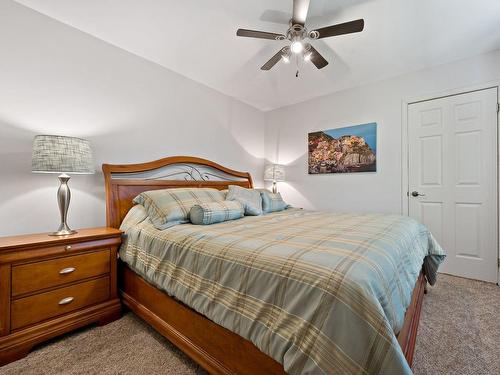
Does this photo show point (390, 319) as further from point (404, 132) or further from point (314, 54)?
point (404, 132)

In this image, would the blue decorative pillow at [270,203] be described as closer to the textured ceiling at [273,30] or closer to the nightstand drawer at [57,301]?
the textured ceiling at [273,30]

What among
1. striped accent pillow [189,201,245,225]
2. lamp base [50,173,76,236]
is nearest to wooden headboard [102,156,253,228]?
lamp base [50,173,76,236]

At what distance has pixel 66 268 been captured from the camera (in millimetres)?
1690

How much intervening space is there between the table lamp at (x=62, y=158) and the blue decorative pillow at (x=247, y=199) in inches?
53.7

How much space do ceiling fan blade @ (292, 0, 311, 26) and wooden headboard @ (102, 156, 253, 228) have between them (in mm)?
1926

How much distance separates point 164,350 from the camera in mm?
1543

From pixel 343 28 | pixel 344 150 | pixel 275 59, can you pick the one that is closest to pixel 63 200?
pixel 275 59

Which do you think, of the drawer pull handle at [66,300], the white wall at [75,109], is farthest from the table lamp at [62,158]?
the drawer pull handle at [66,300]

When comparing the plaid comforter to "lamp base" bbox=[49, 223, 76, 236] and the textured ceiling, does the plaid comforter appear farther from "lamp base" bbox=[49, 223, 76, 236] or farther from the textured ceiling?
the textured ceiling

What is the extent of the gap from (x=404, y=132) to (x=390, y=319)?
294cm

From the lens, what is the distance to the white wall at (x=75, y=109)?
6.22 ft

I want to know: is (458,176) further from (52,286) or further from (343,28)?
(52,286)

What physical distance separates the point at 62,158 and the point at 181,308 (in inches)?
55.4

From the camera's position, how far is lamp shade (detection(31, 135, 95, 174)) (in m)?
1.72
